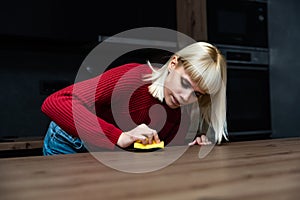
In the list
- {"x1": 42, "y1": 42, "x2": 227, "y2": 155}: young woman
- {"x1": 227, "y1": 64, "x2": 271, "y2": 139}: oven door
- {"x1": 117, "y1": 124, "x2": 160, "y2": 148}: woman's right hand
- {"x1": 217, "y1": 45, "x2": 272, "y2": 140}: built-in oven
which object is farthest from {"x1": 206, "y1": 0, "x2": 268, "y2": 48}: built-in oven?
{"x1": 117, "y1": 124, "x2": 160, "y2": 148}: woman's right hand

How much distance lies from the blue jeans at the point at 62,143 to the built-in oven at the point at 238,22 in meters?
1.36

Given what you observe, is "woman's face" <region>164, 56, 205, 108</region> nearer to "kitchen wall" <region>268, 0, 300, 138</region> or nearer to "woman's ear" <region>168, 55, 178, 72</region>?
"woman's ear" <region>168, 55, 178, 72</region>

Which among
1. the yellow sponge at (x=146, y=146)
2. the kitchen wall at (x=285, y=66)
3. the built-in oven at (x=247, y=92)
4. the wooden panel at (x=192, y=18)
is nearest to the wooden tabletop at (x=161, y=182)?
the yellow sponge at (x=146, y=146)

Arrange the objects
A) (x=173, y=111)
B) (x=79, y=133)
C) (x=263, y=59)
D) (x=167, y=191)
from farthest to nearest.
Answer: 1. (x=263, y=59)
2. (x=173, y=111)
3. (x=79, y=133)
4. (x=167, y=191)

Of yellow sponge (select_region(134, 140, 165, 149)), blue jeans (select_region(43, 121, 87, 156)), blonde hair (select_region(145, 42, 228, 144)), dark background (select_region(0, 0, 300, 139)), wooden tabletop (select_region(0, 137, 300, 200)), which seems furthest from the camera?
dark background (select_region(0, 0, 300, 139))

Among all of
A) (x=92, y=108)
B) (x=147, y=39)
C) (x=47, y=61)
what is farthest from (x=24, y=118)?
(x=92, y=108)

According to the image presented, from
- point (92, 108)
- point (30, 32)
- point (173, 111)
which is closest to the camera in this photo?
point (92, 108)

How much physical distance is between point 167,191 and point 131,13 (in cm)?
190

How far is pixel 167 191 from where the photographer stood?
15.1 inches

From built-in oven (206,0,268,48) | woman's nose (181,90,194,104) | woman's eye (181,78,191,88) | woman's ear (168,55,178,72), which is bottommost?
woman's nose (181,90,194,104)

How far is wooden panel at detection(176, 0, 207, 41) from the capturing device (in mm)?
2201

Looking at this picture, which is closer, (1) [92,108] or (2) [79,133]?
(2) [79,133]

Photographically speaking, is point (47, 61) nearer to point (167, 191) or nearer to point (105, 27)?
point (105, 27)

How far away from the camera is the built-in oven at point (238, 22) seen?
91.6 inches
